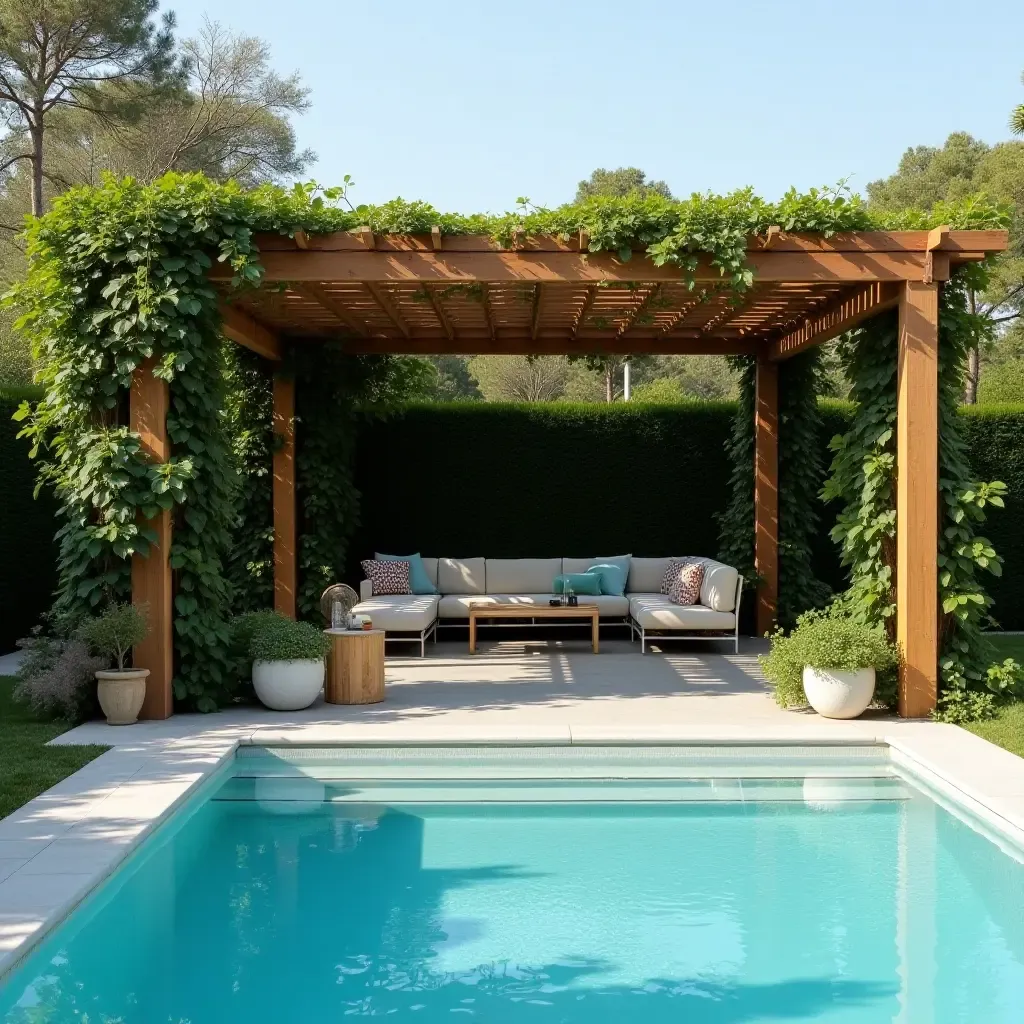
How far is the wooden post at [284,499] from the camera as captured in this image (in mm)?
11172

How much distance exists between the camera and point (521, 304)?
31.4ft

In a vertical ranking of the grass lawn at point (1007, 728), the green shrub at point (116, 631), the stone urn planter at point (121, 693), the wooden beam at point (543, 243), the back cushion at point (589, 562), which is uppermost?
the wooden beam at point (543, 243)

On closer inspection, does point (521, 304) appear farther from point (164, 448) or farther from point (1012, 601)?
point (1012, 601)

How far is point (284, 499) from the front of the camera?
11.2m

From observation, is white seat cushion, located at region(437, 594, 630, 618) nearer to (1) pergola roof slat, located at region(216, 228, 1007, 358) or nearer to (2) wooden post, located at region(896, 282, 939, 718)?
(1) pergola roof slat, located at region(216, 228, 1007, 358)

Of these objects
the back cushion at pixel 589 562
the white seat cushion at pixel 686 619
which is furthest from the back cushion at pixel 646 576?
the white seat cushion at pixel 686 619

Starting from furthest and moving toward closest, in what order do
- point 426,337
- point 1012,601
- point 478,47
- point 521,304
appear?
1. point 478,47
2. point 1012,601
3. point 426,337
4. point 521,304

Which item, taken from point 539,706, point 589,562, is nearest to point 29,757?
point 539,706

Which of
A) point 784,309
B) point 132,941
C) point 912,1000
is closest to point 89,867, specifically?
point 132,941

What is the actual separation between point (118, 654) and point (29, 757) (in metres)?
1.11

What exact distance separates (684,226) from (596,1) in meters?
6.63

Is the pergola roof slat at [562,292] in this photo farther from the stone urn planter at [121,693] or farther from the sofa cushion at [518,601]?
the stone urn planter at [121,693]

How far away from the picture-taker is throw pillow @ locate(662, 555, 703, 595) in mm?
11890

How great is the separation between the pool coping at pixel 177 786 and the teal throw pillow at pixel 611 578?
15.5ft
